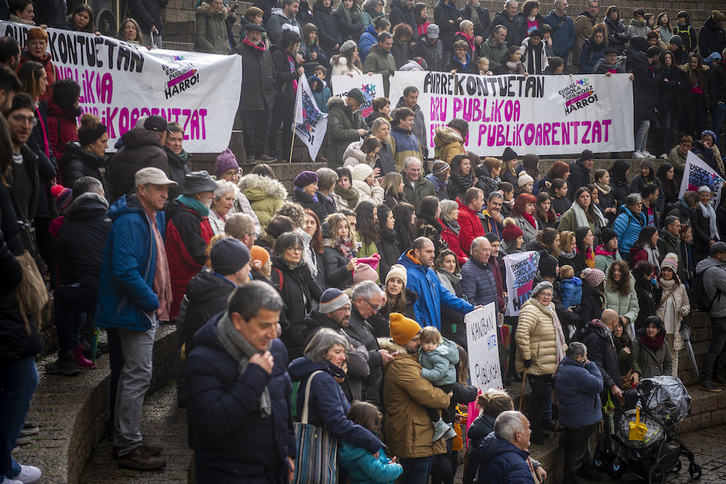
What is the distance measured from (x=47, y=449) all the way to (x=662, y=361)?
9141mm

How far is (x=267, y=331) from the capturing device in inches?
158

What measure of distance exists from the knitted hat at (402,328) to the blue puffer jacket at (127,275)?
2.06 metres

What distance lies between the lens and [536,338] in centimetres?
985

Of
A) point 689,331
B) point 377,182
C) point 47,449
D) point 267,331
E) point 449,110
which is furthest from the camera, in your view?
point 449,110

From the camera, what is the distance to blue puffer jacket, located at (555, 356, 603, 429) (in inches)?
379

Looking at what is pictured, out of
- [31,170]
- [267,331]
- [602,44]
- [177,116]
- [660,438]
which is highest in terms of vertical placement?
[602,44]

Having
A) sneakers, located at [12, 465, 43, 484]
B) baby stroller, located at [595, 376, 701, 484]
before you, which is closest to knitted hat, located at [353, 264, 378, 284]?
sneakers, located at [12, 465, 43, 484]

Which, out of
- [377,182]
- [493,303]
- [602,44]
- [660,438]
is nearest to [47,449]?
[493,303]

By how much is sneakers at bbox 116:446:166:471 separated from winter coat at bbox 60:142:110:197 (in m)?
2.84

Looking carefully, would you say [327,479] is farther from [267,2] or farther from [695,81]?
[695,81]

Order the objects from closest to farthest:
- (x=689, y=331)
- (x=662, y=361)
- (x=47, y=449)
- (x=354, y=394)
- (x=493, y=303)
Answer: (x=47, y=449), (x=354, y=394), (x=493, y=303), (x=662, y=361), (x=689, y=331)

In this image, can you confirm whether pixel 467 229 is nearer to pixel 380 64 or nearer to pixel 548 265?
pixel 548 265

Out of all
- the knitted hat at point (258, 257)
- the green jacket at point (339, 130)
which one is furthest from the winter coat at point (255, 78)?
the knitted hat at point (258, 257)

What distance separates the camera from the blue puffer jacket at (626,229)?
13.7 metres
